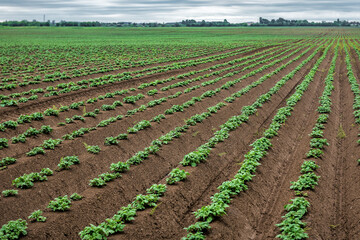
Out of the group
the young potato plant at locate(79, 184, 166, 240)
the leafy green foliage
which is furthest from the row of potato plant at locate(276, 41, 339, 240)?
the young potato plant at locate(79, 184, 166, 240)

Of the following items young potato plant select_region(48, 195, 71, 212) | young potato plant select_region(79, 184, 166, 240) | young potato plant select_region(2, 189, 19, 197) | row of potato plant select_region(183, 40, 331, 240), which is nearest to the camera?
young potato plant select_region(79, 184, 166, 240)

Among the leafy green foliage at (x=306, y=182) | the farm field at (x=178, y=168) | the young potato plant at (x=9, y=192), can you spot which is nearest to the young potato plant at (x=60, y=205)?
the farm field at (x=178, y=168)

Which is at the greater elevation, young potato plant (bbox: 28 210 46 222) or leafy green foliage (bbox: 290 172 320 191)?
leafy green foliage (bbox: 290 172 320 191)

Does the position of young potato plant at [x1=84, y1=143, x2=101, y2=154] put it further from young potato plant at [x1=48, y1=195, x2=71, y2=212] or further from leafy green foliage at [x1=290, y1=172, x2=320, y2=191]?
leafy green foliage at [x1=290, y1=172, x2=320, y2=191]

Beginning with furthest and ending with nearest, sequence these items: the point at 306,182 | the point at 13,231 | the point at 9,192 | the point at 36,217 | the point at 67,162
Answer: the point at 67,162, the point at 306,182, the point at 9,192, the point at 36,217, the point at 13,231

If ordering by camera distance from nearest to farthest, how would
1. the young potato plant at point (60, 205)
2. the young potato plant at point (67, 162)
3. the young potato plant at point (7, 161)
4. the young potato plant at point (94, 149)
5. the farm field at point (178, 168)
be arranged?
1. the farm field at point (178, 168)
2. the young potato plant at point (60, 205)
3. the young potato plant at point (67, 162)
4. the young potato plant at point (7, 161)
5. the young potato plant at point (94, 149)

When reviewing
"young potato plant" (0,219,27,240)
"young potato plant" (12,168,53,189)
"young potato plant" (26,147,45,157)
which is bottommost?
"young potato plant" (0,219,27,240)

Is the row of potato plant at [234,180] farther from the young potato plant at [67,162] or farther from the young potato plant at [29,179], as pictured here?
the young potato plant at [29,179]

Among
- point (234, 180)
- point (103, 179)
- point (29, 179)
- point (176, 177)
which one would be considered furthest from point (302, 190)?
point (29, 179)

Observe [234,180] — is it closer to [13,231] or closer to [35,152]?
[13,231]

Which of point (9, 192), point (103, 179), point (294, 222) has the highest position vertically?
point (9, 192)

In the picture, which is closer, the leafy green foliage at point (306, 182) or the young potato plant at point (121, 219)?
the young potato plant at point (121, 219)

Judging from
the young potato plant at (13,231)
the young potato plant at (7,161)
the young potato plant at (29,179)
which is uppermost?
the young potato plant at (7,161)

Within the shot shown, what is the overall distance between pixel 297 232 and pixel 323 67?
30.8m
